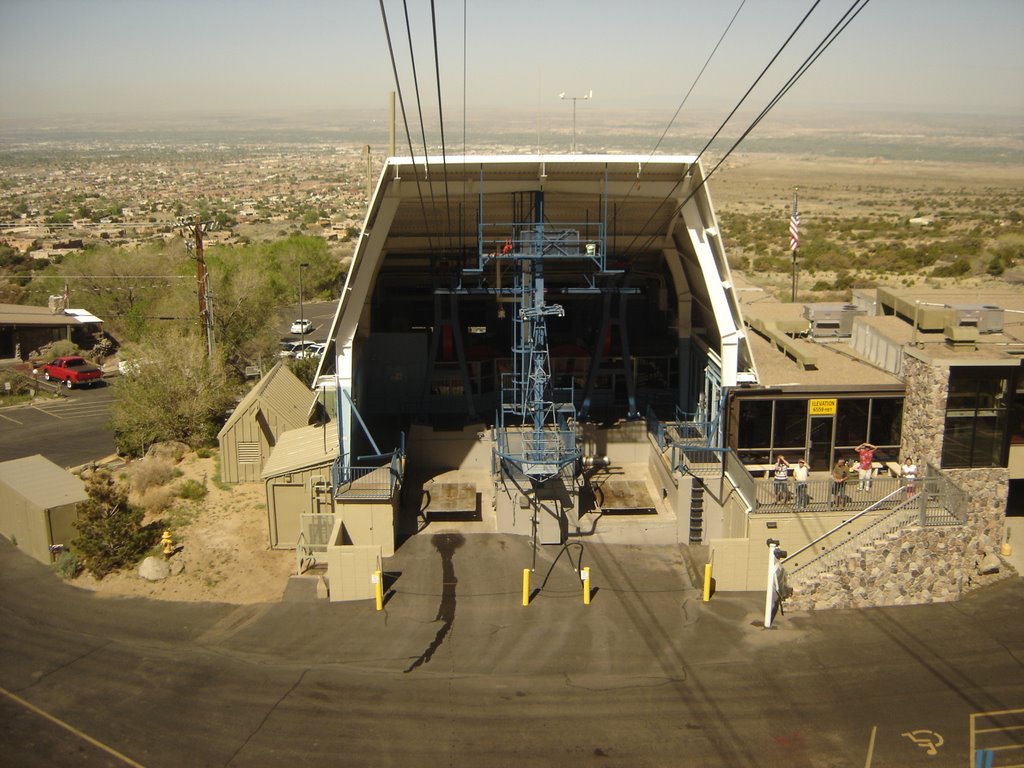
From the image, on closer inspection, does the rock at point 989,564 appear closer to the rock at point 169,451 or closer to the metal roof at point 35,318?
the rock at point 169,451

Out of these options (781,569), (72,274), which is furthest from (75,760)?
(72,274)

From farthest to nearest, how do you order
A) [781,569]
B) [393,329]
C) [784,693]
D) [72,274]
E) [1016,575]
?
[72,274], [393,329], [1016,575], [781,569], [784,693]

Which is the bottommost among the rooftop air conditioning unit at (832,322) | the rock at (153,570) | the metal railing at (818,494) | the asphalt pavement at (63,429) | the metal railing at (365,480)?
the asphalt pavement at (63,429)

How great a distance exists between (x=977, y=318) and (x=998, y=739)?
10.8 meters

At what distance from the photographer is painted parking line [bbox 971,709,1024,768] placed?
1255 cm

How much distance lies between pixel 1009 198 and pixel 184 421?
106m

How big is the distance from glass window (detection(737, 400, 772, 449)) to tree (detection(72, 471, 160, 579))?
13.3 m

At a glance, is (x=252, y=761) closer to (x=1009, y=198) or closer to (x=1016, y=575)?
(x=1016, y=575)

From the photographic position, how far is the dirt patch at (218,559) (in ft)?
60.7

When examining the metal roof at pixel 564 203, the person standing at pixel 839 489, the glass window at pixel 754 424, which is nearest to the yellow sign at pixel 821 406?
the glass window at pixel 754 424

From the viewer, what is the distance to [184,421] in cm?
2727

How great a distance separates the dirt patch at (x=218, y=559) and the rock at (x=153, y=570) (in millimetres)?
117

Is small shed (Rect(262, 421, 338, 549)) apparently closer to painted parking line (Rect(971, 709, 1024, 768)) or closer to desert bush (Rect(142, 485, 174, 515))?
desert bush (Rect(142, 485, 174, 515))

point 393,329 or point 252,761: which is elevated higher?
point 393,329
